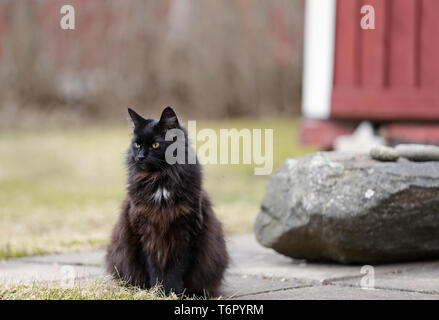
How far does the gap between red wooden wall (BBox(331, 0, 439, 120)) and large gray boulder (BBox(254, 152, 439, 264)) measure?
12.0ft

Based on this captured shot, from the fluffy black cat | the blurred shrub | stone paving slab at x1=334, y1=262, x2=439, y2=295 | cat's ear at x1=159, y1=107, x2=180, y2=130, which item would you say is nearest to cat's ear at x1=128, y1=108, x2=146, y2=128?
the fluffy black cat

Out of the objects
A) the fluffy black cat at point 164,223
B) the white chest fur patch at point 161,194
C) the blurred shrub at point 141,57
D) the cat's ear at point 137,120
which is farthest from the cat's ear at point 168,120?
the blurred shrub at point 141,57

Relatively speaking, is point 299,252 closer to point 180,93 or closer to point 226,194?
point 226,194

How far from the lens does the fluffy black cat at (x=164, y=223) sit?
310 cm

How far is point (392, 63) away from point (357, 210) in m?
4.37

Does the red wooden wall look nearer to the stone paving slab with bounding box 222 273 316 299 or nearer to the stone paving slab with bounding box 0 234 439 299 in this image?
the stone paving slab with bounding box 0 234 439 299

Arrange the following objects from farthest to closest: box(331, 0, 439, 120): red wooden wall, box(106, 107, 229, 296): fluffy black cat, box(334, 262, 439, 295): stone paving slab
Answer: box(331, 0, 439, 120): red wooden wall → box(334, 262, 439, 295): stone paving slab → box(106, 107, 229, 296): fluffy black cat

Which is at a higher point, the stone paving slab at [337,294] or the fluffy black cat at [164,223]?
the fluffy black cat at [164,223]

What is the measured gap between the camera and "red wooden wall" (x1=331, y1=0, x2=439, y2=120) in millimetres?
7461

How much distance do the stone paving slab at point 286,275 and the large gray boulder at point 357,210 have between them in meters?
0.12

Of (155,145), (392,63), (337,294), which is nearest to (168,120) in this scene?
(155,145)

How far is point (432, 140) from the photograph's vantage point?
7375 millimetres

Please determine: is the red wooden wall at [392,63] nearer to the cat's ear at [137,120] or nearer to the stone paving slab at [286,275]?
the stone paving slab at [286,275]

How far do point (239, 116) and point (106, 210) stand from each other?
9985 mm
